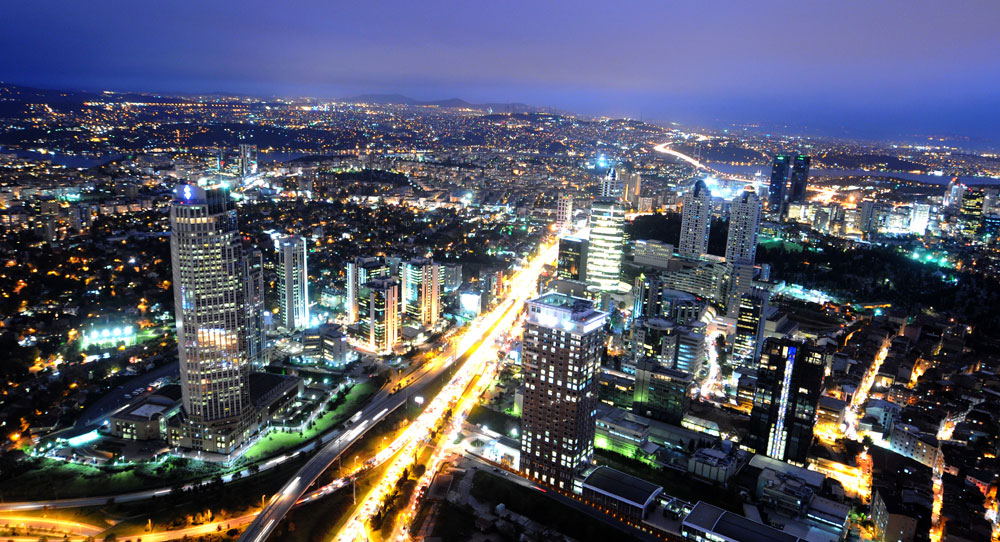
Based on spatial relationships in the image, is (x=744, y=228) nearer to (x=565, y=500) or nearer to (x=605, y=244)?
(x=605, y=244)

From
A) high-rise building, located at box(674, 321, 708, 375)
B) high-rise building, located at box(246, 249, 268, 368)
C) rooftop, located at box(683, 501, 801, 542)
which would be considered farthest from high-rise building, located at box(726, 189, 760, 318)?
high-rise building, located at box(246, 249, 268, 368)

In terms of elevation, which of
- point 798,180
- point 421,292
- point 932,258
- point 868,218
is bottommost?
point 421,292

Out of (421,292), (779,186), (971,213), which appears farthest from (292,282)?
(971,213)

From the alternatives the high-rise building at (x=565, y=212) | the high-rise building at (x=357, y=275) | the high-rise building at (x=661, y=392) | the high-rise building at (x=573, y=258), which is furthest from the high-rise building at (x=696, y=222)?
the high-rise building at (x=357, y=275)

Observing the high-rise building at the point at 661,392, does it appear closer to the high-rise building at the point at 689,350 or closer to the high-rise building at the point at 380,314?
the high-rise building at the point at 689,350

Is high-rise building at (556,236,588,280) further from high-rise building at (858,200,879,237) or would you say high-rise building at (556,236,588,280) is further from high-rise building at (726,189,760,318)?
high-rise building at (858,200,879,237)

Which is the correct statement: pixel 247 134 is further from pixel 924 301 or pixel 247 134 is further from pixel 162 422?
pixel 924 301
